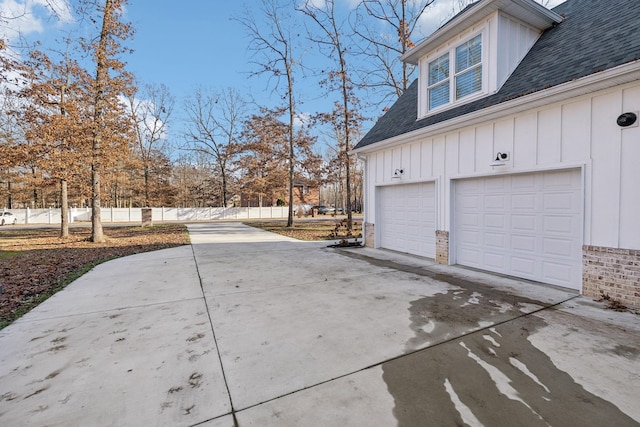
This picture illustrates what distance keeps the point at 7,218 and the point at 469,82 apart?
32051mm

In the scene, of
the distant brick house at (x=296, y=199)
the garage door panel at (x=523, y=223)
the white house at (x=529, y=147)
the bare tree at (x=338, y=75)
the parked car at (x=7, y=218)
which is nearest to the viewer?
the white house at (x=529, y=147)

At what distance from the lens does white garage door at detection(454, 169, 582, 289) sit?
15.5 ft

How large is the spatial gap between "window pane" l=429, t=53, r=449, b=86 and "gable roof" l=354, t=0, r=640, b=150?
39.6 inches

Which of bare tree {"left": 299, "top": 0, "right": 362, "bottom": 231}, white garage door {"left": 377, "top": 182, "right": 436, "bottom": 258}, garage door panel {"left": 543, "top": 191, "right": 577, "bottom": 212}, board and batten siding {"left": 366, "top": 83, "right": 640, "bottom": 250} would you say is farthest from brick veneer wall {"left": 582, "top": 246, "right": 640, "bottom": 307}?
bare tree {"left": 299, "top": 0, "right": 362, "bottom": 231}

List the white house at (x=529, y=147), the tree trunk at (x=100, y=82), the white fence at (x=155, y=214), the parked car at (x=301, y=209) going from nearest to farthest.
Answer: the white house at (x=529, y=147), the tree trunk at (x=100, y=82), the white fence at (x=155, y=214), the parked car at (x=301, y=209)

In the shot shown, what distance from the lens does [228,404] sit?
6.89 ft

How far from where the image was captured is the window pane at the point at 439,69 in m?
7.13

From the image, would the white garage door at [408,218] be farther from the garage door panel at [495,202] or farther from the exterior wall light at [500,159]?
the exterior wall light at [500,159]

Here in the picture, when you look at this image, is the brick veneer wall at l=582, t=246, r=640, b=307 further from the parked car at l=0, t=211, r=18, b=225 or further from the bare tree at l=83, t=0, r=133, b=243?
the parked car at l=0, t=211, r=18, b=225

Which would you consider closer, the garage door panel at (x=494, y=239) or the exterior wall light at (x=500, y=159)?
the exterior wall light at (x=500, y=159)

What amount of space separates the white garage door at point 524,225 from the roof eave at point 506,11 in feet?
11.1

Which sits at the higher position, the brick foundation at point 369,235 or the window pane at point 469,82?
the window pane at point 469,82

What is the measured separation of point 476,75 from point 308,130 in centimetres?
1411

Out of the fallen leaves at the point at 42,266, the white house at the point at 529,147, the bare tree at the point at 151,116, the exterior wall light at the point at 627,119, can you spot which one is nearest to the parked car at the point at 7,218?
the bare tree at the point at 151,116
